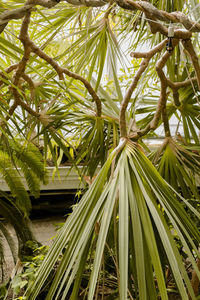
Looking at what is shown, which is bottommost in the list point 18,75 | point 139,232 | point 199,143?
point 139,232

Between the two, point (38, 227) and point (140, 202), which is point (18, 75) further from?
point (38, 227)

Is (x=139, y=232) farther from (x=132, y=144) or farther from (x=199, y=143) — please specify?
(x=199, y=143)

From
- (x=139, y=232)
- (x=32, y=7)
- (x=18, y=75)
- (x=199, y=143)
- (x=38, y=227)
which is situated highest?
(x=32, y=7)

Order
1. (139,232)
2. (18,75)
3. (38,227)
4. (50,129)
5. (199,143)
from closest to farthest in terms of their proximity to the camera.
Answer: (139,232)
(18,75)
(50,129)
(199,143)
(38,227)

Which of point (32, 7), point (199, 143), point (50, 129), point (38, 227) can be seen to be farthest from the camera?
point (38, 227)

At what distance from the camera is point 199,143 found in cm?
116

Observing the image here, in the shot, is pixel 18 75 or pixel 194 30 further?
pixel 18 75

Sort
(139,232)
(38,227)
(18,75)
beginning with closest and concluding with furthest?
(139,232), (18,75), (38,227)

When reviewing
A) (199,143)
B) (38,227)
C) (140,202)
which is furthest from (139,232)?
(38,227)

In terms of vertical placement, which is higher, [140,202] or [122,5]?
[122,5]

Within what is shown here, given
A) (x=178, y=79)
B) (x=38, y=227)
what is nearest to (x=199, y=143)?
(x=178, y=79)

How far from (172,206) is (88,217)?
17 centimetres

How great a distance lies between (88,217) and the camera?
68 centimetres

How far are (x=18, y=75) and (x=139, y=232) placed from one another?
1.68ft
